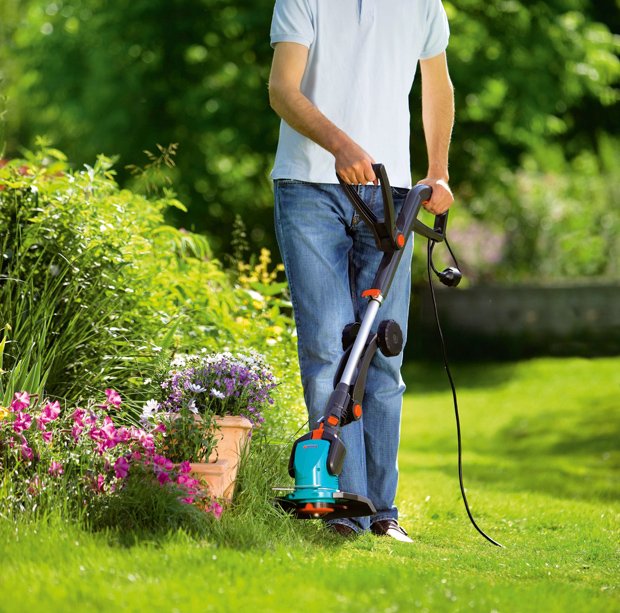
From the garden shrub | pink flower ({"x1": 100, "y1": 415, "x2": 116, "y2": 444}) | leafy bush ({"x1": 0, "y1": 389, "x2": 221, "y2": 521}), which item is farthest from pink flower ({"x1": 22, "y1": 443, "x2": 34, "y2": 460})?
the garden shrub

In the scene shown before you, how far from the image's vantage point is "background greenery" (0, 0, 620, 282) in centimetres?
1214

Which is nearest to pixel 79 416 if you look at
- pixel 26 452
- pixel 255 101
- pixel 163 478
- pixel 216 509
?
pixel 26 452

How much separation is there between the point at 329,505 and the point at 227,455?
0.58 metres

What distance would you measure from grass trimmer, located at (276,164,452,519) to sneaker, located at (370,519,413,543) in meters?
0.49

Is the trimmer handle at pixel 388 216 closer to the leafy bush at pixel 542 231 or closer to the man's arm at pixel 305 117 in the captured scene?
the man's arm at pixel 305 117

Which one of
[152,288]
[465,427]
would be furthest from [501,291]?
[152,288]

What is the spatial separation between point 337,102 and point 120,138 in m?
8.60

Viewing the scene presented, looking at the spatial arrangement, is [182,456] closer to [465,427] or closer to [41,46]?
[465,427]

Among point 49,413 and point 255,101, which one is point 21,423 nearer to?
point 49,413

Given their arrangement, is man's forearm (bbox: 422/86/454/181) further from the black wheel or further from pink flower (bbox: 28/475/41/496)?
pink flower (bbox: 28/475/41/496)

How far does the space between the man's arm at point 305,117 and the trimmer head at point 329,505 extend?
0.96 metres

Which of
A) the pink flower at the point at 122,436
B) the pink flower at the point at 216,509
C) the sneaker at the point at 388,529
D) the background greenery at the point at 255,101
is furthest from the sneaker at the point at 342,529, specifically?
the background greenery at the point at 255,101

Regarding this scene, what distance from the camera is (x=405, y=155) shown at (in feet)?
14.1

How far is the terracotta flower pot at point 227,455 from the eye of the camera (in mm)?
3896
